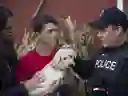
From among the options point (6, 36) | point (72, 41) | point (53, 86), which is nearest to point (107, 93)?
point (53, 86)

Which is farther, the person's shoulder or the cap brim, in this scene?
the cap brim

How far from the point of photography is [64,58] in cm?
129

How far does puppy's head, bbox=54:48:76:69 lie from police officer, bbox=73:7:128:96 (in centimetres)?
7

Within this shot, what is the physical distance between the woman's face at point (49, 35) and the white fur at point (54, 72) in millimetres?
94

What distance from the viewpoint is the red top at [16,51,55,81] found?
1.36m

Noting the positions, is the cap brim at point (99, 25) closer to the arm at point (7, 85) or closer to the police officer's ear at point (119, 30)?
the police officer's ear at point (119, 30)

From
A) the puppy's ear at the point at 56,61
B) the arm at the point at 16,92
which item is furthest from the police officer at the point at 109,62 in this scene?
the arm at the point at 16,92

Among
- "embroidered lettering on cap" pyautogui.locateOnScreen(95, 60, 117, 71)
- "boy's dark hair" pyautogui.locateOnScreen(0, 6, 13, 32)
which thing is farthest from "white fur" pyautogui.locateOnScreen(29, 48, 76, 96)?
"boy's dark hair" pyautogui.locateOnScreen(0, 6, 13, 32)

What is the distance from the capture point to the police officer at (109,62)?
50.4 inches

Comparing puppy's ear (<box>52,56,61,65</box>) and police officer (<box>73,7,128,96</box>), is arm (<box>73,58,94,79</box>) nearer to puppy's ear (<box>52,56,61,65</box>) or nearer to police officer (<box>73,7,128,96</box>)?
police officer (<box>73,7,128,96</box>)

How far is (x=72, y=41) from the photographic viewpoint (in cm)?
151

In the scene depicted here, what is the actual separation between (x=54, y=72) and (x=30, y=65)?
127mm

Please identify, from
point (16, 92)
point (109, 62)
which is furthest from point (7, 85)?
point (109, 62)

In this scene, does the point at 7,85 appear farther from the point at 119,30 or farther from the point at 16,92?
the point at 119,30
